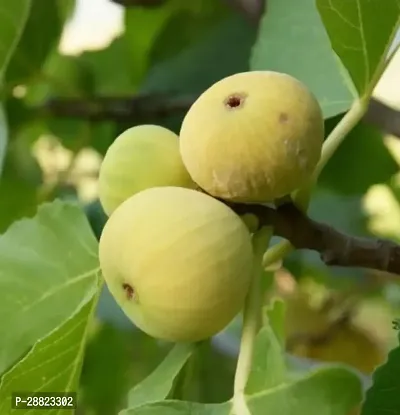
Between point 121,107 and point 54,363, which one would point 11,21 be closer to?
point 121,107

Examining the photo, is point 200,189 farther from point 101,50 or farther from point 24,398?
point 101,50

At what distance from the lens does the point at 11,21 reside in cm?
85

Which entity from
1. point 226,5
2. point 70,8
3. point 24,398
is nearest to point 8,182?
point 70,8

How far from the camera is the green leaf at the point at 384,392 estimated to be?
1.82ft

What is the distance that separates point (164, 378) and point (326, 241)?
0.16 meters

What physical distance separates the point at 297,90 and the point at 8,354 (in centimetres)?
32

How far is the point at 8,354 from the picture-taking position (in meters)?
0.64

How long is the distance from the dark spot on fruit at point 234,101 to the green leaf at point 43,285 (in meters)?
0.20

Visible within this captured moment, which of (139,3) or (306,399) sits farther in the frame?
(139,3)

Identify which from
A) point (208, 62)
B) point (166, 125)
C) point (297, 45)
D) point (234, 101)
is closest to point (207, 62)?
point (208, 62)

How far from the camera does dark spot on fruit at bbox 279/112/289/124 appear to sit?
46 centimetres

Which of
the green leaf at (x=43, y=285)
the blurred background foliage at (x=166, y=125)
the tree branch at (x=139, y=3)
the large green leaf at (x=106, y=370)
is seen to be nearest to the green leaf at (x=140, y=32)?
the blurred background foliage at (x=166, y=125)

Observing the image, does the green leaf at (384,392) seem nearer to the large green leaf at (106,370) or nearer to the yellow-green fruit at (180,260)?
the yellow-green fruit at (180,260)

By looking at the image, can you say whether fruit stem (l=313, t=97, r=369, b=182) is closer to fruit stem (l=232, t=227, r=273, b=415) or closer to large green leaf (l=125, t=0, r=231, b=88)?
fruit stem (l=232, t=227, r=273, b=415)
